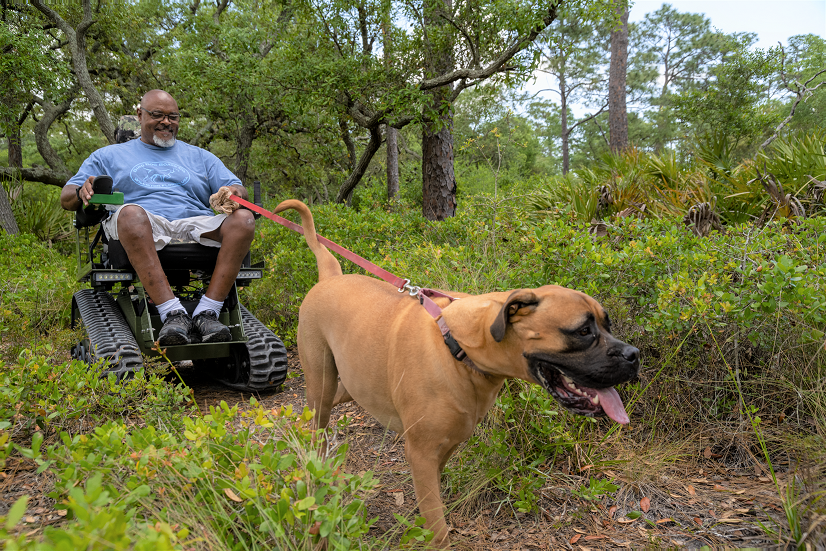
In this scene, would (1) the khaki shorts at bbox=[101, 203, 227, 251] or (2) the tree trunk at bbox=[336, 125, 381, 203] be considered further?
(2) the tree trunk at bbox=[336, 125, 381, 203]

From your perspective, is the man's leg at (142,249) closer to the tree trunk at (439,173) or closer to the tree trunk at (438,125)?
the tree trunk at (438,125)

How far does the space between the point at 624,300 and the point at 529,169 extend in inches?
1061

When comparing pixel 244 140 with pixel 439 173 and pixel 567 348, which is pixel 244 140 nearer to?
pixel 439 173

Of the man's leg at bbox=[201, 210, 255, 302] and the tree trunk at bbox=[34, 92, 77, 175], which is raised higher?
the tree trunk at bbox=[34, 92, 77, 175]

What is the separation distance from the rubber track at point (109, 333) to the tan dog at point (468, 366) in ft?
6.39

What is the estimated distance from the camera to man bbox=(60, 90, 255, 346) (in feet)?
12.6

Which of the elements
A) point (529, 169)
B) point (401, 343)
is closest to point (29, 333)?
point (401, 343)

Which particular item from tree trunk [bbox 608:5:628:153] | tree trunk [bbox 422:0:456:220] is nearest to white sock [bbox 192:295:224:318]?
tree trunk [bbox 422:0:456:220]

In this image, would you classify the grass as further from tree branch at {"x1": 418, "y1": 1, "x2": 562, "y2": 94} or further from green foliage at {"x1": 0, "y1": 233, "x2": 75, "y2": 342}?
tree branch at {"x1": 418, "y1": 1, "x2": 562, "y2": 94}

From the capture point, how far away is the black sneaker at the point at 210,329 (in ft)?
13.1

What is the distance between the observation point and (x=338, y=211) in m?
8.29

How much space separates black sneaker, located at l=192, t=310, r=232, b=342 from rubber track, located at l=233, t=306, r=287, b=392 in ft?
0.90

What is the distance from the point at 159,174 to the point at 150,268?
1.06m

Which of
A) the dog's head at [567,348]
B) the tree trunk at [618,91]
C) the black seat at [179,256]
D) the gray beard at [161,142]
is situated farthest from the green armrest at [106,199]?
the tree trunk at [618,91]
